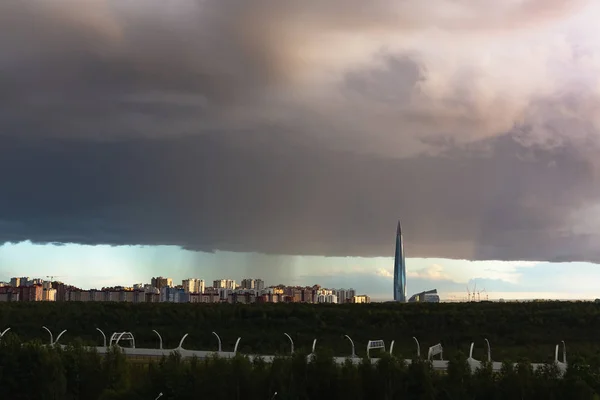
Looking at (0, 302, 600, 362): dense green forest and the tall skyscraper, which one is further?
the tall skyscraper

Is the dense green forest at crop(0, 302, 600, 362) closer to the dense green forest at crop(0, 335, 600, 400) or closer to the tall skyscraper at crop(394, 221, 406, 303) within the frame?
the dense green forest at crop(0, 335, 600, 400)

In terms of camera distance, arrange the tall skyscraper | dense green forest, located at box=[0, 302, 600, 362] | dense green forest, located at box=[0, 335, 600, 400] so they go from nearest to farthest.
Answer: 1. dense green forest, located at box=[0, 335, 600, 400]
2. dense green forest, located at box=[0, 302, 600, 362]
3. the tall skyscraper

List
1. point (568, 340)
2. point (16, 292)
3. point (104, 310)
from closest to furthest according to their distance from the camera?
point (568, 340) < point (104, 310) < point (16, 292)

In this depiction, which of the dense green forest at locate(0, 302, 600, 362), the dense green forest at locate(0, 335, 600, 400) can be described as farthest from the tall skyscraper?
the dense green forest at locate(0, 335, 600, 400)

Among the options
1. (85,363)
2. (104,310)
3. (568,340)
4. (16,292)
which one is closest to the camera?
(85,363)

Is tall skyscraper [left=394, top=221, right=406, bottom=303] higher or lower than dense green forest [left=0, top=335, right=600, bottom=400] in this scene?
higher

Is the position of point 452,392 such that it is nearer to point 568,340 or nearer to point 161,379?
point 161,379

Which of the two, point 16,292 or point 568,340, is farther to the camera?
point 16,292

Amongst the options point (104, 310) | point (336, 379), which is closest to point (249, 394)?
point (336, 379)
